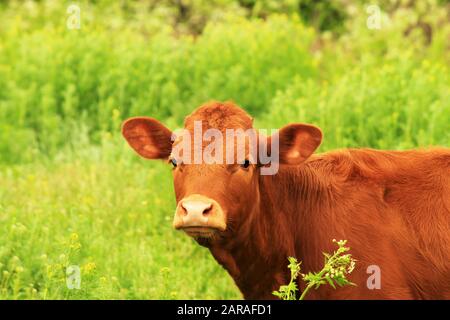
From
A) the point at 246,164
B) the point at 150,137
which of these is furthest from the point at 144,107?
the point at 246,164

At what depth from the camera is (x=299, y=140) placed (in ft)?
17.0

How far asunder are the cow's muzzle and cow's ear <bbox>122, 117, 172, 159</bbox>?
69 cm

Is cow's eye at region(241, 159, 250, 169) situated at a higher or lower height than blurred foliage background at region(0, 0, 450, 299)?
lower

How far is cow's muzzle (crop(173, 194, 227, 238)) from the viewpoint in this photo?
181 inches

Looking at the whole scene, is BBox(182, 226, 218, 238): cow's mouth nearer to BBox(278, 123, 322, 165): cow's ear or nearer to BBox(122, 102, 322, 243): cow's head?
BBox(122, 102, 322, 243): cow's head

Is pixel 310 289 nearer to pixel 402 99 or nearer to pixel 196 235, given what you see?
pixel 196 235

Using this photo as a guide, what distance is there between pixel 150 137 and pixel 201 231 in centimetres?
89

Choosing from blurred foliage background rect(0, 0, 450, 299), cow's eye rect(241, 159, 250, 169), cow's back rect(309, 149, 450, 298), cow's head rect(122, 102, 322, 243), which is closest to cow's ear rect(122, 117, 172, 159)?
cow's head rect(122, 102, 322, 243)

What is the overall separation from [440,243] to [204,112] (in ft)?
4.78

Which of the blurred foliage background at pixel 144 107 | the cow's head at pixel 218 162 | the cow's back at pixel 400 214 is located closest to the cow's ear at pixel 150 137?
the cow's head at pixel 218 162

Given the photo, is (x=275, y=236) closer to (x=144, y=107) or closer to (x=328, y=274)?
(x=328, y=274)

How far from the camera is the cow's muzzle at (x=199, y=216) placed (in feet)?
15.1

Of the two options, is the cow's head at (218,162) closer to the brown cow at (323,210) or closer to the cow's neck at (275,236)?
the brown cow at (323,210)

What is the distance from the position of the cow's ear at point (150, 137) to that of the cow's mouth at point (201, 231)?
0.77 metres
